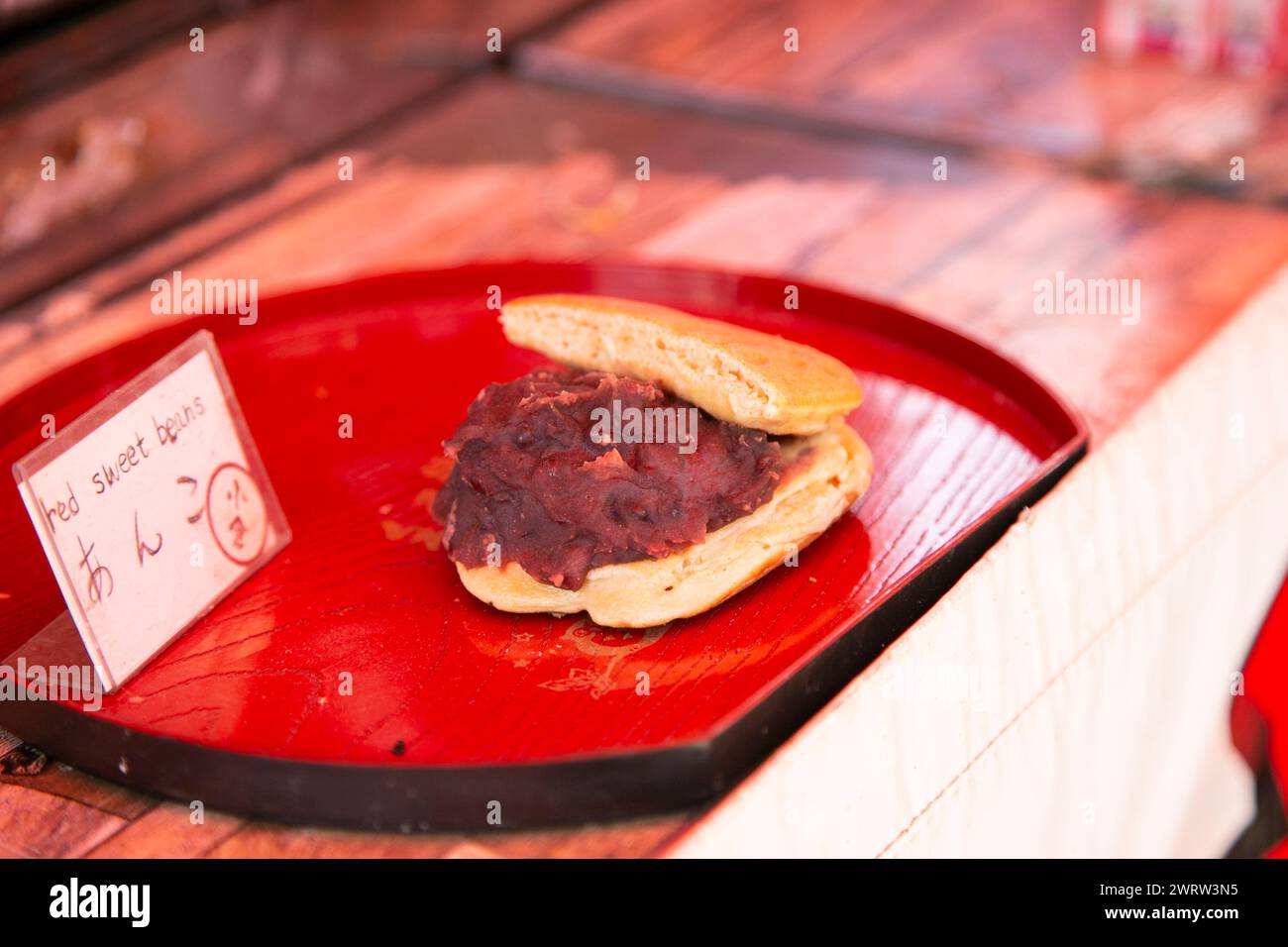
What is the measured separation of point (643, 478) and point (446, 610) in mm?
215

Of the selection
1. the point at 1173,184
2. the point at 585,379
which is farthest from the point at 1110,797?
the point at 1173,184

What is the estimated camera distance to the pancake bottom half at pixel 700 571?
4.19 feet

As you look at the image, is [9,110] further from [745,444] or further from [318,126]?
[745,444]

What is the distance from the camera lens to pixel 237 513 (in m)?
1.40

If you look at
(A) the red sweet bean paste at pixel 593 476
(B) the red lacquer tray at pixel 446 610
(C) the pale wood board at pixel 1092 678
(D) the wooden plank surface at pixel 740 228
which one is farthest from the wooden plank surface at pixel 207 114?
(C) the pale wood board at pixel 1092 678

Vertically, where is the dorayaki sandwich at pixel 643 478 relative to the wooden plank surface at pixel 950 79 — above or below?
below

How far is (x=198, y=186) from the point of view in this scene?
2504 mm

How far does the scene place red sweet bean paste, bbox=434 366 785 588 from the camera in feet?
4.23

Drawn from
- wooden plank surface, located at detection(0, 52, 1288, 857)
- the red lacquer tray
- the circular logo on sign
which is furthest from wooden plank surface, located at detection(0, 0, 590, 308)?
the circular logo on sign

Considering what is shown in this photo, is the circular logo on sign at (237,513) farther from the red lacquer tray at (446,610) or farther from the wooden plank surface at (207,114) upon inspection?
the wooden plank surface at (207,114)

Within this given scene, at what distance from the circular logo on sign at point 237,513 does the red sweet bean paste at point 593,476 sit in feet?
0.64

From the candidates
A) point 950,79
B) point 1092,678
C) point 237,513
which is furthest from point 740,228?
point 237,513

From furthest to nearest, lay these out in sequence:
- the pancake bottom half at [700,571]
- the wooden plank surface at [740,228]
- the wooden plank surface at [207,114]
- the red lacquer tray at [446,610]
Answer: the wooden plank surface at [207,114], the wooden plank surface at [740,228], the pancake bottom half at [700,571], the red lacquer tray at [446,610]

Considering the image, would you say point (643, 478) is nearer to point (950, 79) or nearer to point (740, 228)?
point (740, 228)
